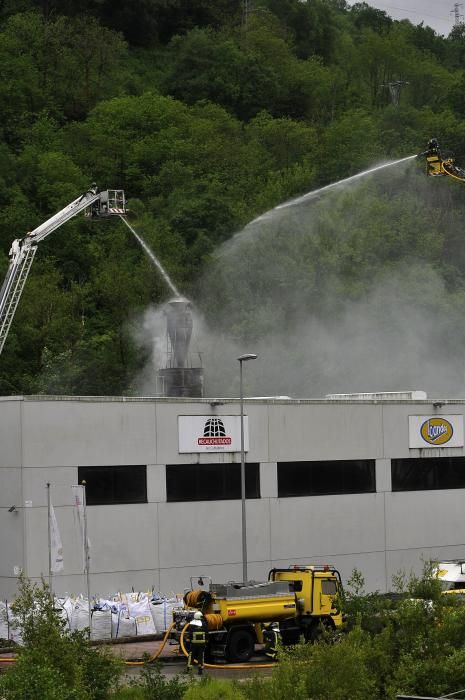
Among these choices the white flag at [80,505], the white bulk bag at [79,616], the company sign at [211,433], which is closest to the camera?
the white bulk bag at [79,616]

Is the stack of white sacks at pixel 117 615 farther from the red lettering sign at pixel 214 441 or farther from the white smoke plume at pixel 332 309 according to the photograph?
the white smoke plume at pixel 332 309

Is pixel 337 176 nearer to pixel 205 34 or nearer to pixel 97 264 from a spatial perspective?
pixel 97 264

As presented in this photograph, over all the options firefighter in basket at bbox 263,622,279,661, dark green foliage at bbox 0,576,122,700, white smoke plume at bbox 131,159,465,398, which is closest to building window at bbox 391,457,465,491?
firefighter in basket at bbox 263,622,279,661

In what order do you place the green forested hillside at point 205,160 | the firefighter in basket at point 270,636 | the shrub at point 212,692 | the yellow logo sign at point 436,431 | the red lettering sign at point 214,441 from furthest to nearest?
the green forested hillside at point 205,160, the yellow logo sign at point 436,431, the red lettering sign at point 214,441, the firefighter in basket at point 270,636, the shrub at point 212,692

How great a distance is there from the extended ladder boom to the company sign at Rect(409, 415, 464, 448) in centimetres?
1428

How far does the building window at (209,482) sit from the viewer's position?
42.7 metres

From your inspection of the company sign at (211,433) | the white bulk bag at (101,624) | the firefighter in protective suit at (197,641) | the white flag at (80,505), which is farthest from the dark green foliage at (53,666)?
the company sign at (211,433)

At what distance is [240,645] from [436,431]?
17299 millimetres

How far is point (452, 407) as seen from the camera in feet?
161

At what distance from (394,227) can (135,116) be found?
29216 mm

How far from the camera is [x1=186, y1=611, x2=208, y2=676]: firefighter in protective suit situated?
31.4 m

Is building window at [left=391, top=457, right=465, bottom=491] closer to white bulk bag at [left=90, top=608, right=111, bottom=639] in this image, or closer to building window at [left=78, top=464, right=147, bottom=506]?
building window at [left=78, top=464, right=147, bottom=506]

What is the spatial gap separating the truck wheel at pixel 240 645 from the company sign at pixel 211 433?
10.2 m

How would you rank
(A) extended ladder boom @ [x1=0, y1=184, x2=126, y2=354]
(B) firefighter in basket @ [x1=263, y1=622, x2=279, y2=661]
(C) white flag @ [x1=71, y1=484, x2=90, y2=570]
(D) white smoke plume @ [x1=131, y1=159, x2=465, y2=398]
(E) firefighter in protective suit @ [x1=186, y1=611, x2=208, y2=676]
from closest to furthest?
1. (E) firefighter in protective suit @ [x1=186, y1=611, x2=208, y2=676]
2. (B) firefighter in basket @ [x1=263, y1=622, x2=279, y2=661]
3. (C) white flag @ [x1=71, y1=484, x2=90, y2=570]
4. (A) extended ladder boom @ [x1=0, y1=184, x2=126, y2=354]
5. (D) white smoke plume @ [x1=131, y1=159, x2=465, y2=398]
